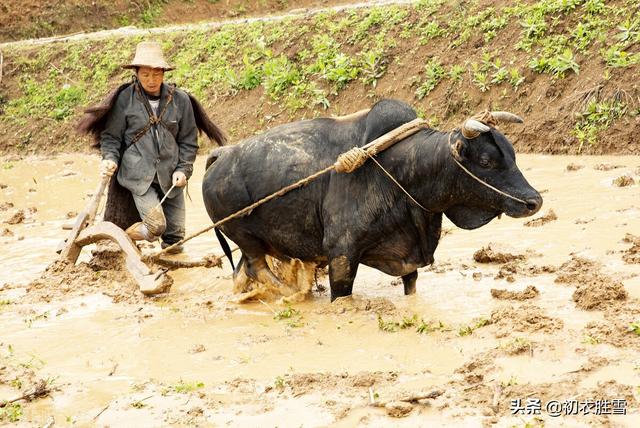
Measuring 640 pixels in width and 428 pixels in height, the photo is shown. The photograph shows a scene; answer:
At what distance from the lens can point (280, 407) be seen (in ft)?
14.9

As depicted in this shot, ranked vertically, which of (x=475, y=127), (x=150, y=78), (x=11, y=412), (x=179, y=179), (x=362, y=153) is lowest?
(x=11, y=412)

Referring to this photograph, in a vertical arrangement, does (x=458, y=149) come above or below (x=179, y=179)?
above

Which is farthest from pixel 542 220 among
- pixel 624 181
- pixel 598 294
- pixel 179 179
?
pixel 179 179

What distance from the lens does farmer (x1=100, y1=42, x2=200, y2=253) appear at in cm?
762

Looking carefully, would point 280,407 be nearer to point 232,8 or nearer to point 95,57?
point 95,57

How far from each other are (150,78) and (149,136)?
1.73ft

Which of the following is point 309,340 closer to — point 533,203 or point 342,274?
point 342,274

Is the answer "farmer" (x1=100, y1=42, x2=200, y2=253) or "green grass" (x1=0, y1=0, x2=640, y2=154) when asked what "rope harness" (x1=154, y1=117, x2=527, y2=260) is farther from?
"green grass" (x1=0, y1=0, x2=640, y2=154)

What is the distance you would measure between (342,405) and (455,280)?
92.4 inches

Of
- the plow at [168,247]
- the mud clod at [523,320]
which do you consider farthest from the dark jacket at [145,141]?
the mud clod at [523,320]

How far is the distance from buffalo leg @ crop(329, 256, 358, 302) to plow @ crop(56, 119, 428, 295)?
0.61 meters

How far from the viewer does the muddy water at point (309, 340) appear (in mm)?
4555

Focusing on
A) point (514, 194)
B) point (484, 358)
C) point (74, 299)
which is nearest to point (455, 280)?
point (514, 194)

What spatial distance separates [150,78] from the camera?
7.62m
